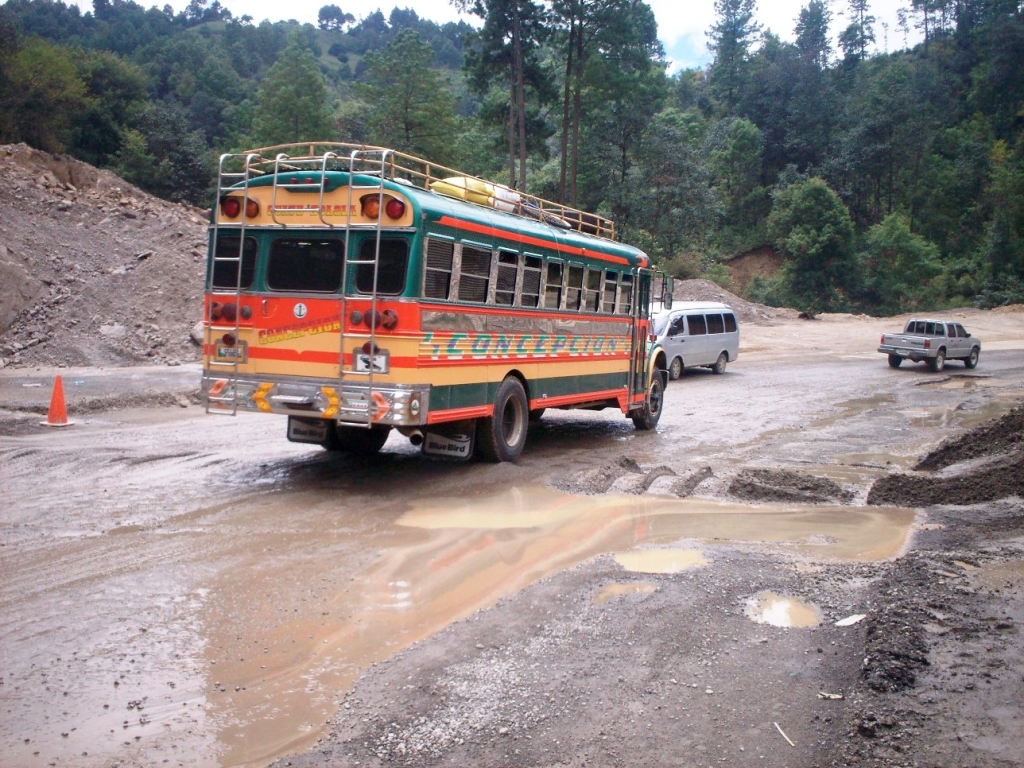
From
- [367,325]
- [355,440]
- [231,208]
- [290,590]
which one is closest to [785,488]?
[367,325]

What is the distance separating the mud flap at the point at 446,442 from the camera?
1059 centimetres

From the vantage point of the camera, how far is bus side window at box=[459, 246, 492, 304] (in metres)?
10.1

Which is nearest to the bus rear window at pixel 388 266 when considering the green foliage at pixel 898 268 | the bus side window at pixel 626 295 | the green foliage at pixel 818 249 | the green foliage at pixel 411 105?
the bus side window at pixel 626 295

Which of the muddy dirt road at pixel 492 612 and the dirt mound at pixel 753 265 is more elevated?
the dirt mound at pixel 753 265

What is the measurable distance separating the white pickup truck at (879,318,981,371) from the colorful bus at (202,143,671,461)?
21966 millimetres

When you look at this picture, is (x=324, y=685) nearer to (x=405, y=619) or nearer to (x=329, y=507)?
(x=405, y=619)

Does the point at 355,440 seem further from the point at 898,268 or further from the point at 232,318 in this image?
the point at 898,268

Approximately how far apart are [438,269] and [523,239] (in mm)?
2004

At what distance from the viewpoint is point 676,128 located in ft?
149

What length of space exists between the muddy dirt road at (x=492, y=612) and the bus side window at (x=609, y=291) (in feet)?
9.04

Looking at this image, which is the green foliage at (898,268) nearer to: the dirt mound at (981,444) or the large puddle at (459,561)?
the dirt mound at (981,444)

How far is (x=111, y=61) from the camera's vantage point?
5675 cm

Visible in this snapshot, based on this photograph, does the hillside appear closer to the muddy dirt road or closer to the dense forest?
the muddy dirt road

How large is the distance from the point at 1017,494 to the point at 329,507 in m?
6.79
